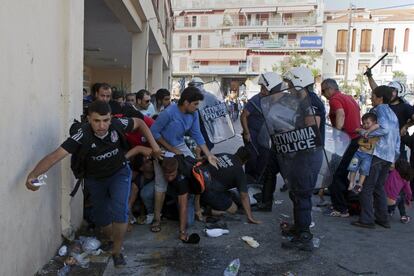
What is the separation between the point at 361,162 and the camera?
525 cm

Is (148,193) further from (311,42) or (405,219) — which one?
(311,42)

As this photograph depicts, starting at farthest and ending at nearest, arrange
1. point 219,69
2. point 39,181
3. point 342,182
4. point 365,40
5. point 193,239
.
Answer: point 365,40 → point 219,69 → point 342,182 → point 193,239 → point 39,181

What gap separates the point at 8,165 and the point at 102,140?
0.83m

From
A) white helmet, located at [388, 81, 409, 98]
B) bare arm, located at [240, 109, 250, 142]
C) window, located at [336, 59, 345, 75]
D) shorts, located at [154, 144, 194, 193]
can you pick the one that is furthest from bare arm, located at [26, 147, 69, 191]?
window, located at [336, 59, 345, 75]

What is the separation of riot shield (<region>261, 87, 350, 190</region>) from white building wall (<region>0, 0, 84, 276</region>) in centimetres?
195

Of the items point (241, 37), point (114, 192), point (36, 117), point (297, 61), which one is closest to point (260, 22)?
point (241, 37)

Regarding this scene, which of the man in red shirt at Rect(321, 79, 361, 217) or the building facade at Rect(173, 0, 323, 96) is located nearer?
the man in red shirt at Rect(321, 79, 361, 217)

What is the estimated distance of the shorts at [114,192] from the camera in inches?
153

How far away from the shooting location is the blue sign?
55.1 metres

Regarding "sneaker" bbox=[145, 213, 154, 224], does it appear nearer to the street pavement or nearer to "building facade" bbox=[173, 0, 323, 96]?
the street pavement

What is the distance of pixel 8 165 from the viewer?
302 centimetres

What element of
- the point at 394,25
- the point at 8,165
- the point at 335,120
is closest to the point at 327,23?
the point at 394,25

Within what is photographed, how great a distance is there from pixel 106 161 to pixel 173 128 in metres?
1.38

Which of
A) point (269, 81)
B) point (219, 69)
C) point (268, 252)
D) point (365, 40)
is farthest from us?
point (365, 40)
